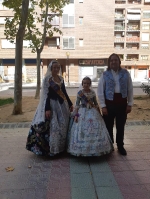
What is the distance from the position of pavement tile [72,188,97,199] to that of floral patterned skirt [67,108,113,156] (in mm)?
719

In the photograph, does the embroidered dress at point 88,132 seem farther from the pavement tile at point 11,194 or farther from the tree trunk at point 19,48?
the tree trunk at point 19,48

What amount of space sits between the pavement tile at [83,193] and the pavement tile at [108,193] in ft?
0.24

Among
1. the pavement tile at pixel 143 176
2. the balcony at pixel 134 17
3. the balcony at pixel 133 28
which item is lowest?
the pavement tile at pixel 143 176

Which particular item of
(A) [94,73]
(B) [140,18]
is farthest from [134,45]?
(A) [94,73]

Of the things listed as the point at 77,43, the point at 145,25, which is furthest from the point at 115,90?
the point at 145,25

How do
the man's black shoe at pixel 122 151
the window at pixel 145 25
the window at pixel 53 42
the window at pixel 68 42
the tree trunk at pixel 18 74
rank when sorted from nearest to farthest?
the man's black shoe at pixel 122 151, the tree trunk at pixel 18 74, the window at pixel 68 42, the window at pixel 53 42, the window at pixel 145 25

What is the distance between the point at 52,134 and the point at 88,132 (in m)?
0.61

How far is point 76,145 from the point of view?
3436 millimetres

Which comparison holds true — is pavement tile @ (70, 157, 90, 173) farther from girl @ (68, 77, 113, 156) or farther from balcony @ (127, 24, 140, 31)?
balcony @ (127, 24, 140, 31)

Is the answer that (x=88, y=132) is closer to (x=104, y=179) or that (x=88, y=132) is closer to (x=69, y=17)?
(x=104, y=179)

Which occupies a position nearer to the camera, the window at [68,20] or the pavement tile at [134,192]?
the pavement tile at [134,192]

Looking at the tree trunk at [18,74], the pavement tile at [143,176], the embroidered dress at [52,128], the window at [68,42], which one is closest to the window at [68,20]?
the window at [68,42]

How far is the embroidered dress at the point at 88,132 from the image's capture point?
337 cm

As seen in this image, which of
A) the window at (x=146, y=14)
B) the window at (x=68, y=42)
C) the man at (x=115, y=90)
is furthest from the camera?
the window at (x=146, y=14)
